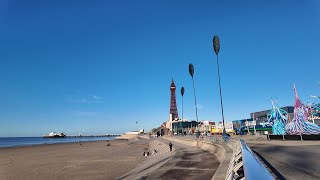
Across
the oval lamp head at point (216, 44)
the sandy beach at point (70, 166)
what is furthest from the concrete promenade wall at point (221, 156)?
the oval lamp head at point (216, 44)

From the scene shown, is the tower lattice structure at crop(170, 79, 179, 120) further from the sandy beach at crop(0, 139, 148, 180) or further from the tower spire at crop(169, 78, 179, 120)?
the sandy beach at crop(0, 139, 148, 180)

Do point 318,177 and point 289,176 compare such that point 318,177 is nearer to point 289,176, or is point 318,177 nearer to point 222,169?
point 289,176

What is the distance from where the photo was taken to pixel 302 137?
35.7m

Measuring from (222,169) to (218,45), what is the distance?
3250 cm

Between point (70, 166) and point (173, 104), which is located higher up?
point (173, 104)

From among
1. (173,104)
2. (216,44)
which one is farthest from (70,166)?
(173,104)

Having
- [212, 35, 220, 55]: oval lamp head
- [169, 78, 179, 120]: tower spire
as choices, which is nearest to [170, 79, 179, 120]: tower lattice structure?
[169, 78, 179, 120]: tower spire

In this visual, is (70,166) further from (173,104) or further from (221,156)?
(173,104)

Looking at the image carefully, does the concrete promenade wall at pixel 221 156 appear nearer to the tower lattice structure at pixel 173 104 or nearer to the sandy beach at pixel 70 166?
the sandy beach at pixel 70 166

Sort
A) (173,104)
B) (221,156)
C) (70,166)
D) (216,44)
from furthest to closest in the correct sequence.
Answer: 1. (173,104)
2. (216,44)
3. (70,166)
4. (221,156)

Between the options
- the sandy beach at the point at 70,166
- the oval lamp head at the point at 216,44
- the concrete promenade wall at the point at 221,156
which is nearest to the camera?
the concrete promenade wall at the point at 221,156

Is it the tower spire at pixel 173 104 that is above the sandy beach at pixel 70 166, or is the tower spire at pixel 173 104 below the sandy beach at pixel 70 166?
above

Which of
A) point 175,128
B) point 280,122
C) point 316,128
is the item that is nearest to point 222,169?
point 316,128

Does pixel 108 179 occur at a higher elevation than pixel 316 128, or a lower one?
lower
